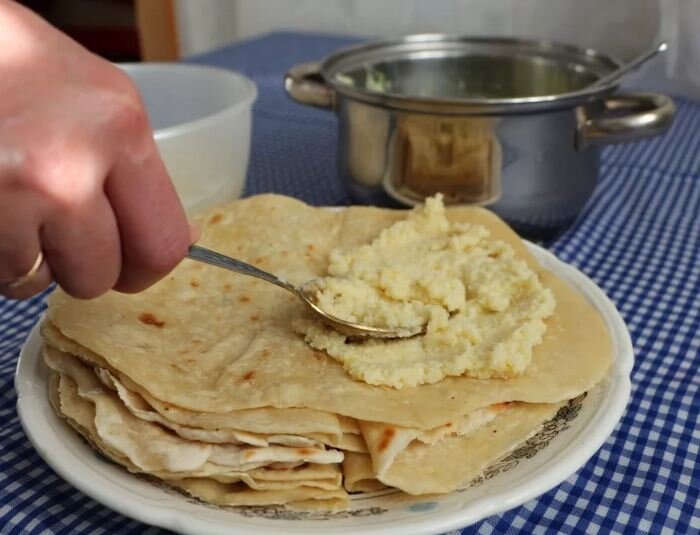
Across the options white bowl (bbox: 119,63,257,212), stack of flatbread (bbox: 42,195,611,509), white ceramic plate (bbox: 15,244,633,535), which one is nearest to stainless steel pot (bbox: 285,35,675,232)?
white bowl (bbox: 119,63,257,212)

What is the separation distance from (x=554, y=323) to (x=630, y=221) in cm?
63

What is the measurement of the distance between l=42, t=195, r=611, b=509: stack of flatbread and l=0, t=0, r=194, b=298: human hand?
0.50 ft

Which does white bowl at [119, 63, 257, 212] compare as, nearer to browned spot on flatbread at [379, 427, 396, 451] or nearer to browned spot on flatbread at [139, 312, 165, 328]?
browned spot on flatbread at [139, 312, 165, 328]

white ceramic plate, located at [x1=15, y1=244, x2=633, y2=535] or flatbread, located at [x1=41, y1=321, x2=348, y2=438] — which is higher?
flatbread, located at [x1=41, y1=321, x2=348, y2=438]

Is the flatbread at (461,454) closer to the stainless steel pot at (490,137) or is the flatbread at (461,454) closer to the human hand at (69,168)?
the human hand at (69,168)

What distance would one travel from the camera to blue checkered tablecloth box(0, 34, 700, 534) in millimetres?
723

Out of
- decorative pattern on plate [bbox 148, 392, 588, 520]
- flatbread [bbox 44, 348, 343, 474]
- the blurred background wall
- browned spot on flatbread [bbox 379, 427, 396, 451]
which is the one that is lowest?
the blurred background wall

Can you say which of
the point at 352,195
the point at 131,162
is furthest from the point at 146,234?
the point at 352,195

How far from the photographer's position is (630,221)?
4.53ft

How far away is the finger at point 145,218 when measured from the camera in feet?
1.82

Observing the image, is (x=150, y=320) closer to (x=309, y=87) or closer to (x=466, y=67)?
(x=309, y=87)

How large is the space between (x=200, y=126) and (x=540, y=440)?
2.18ft

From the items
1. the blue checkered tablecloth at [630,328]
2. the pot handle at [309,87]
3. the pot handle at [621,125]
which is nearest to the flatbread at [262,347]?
the blue checkered tablecloth at [630,328]

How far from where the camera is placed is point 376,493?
0.68 m
